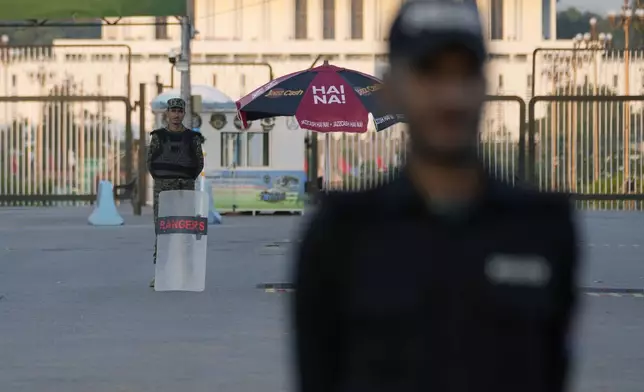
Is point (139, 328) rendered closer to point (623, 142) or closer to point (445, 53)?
point (445, 53)

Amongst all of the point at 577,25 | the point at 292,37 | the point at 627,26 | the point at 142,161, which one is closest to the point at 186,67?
the point at 142,161

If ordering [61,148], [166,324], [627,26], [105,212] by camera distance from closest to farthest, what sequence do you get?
[166,324] < [105,212] < [61,148] < [627,26]

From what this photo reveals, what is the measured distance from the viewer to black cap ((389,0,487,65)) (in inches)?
101

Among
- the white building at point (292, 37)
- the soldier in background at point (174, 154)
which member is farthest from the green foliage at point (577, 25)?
the soldier in background at point (174, 154)

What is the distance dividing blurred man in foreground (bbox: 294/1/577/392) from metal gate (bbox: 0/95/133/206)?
3446 cm

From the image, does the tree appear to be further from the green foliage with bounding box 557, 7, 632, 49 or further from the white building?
the white building

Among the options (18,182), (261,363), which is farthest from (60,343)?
(18,182)

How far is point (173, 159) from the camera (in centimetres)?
1463

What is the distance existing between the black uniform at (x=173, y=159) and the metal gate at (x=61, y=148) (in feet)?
72.9

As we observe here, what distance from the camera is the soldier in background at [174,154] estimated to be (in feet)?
48.0

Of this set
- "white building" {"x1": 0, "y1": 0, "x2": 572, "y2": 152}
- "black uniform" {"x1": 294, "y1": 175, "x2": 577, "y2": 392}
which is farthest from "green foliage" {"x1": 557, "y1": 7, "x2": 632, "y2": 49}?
"black uniform" {"x1": 294, "y1": 175, "x2": 577, "y2": 392}

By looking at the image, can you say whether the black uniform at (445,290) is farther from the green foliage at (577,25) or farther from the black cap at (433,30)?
the green foliage at (577,25)

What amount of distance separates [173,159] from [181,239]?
81cm

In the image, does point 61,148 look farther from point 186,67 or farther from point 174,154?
point 174,154
